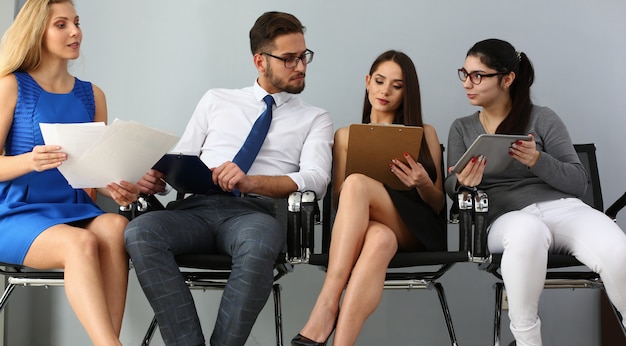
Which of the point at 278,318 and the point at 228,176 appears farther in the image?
the point at 278,318

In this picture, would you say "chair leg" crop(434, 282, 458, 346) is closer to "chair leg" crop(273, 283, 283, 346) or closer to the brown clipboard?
the brown clipboard

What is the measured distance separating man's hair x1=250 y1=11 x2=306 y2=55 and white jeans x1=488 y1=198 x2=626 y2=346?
1.05 meters

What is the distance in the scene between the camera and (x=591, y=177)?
2979 mm

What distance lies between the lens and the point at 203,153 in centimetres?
278

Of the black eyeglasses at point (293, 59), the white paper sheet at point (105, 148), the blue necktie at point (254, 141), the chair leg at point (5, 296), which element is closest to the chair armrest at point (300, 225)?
the blue necktie at point (254, 141)

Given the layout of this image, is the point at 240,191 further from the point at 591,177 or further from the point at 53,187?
the point at 591,177

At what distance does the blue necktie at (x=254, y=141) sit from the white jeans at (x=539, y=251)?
0.88m

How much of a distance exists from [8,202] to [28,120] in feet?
0.91

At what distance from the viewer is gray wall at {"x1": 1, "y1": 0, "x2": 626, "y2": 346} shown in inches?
132

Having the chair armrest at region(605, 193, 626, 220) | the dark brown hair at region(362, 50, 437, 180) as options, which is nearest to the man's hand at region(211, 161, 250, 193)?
the dark brown hair at region(362, 50, 437, 180)

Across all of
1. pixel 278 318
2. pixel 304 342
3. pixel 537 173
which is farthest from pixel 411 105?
pixel 304 342

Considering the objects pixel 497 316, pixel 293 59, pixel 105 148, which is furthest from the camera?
pixel 293 59

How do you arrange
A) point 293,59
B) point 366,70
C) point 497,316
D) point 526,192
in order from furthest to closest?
point 366,70
point 293,59
point 526,192
point 497,316

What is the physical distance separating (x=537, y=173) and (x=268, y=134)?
98 centimetres
